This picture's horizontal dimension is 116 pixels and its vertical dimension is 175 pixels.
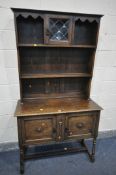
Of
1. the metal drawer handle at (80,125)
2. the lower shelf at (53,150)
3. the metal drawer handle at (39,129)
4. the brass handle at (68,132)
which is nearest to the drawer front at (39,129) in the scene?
the metal drawer handle at (39,129)

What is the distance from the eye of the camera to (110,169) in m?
1.96

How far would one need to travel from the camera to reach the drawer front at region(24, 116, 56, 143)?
1686 mm

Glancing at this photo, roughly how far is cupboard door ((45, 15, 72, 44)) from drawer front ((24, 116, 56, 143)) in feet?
2.96

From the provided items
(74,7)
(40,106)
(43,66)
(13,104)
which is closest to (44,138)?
(40,106)

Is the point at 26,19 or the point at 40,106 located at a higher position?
the point at 26,19

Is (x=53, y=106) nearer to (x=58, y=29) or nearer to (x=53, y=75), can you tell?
(x=53, y=75)

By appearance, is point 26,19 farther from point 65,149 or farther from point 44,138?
point 65,149

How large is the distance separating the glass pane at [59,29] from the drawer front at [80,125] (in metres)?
0.95

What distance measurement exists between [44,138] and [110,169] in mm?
1007

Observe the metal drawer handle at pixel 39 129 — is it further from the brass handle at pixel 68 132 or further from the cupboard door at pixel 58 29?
the cupboard door at pixel 58 29

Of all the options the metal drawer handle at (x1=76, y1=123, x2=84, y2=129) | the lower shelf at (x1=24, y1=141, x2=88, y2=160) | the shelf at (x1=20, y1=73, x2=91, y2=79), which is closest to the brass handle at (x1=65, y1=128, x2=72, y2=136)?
the metal drawer handle at (x1=76, y1=123, x2=84, y2=129)

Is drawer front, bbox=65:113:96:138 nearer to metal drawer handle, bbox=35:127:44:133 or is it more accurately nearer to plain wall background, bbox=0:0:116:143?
metal drawer handle, bbox=35:127:44:133

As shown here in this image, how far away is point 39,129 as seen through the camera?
1.72 m

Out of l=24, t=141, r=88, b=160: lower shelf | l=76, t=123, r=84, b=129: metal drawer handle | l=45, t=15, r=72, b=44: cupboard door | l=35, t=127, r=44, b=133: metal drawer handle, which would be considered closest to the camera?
l=45, t=15, r=72, b=44: cupboard door
